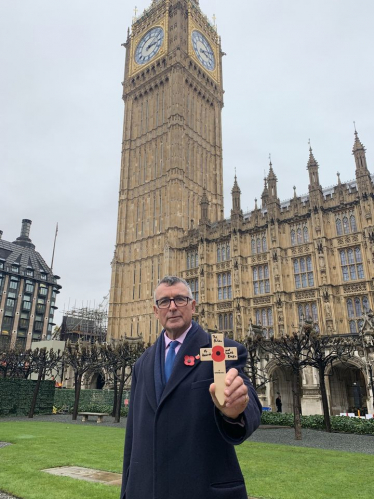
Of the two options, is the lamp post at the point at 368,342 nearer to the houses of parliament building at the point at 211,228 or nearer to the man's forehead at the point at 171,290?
the houses of parliament building at the point at 211,228

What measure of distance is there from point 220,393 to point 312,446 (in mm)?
13837

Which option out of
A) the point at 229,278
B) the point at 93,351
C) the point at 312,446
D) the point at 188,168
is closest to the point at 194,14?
the point at 188,168

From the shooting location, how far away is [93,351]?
29.7 m

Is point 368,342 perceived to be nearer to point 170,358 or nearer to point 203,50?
point 170,358

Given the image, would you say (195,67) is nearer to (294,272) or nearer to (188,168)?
(188,168)

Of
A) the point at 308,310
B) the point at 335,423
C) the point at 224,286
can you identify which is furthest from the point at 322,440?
the point at 224,286

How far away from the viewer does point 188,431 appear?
93.5 inches

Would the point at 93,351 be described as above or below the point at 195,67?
below

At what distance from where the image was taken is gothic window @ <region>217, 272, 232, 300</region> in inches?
1551

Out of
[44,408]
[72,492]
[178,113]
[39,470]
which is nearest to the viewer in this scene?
[72,492]

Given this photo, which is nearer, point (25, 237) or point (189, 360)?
point (189, 360)

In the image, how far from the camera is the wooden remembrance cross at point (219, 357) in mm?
1927

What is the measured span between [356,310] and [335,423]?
15.2m

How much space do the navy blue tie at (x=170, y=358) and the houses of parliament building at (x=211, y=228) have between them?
21.3 meters
